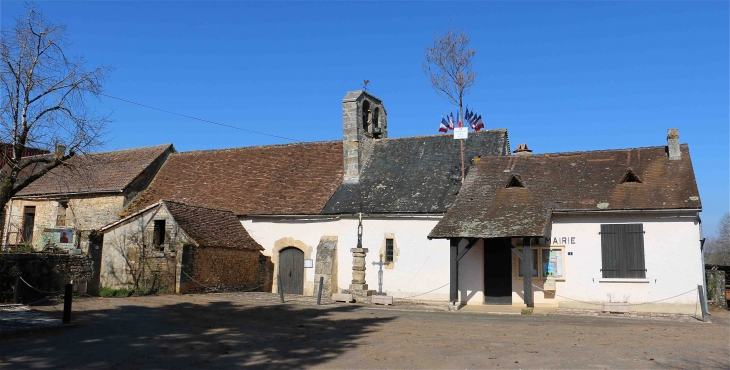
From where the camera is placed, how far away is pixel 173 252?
19.6 m

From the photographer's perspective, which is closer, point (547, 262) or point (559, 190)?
point (547, 262)

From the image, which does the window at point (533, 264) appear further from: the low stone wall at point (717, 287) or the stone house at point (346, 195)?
the low stone wall at point (717, 287)

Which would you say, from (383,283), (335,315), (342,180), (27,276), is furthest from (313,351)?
(342,180)

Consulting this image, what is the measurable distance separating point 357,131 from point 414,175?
317 cm

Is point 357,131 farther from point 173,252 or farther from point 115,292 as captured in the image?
point 115,292

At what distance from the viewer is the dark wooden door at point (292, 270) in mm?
22709

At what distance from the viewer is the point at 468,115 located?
26094mm

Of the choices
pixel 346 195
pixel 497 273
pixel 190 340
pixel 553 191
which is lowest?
pixel 190 340

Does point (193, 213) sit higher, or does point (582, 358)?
point (193, 213)

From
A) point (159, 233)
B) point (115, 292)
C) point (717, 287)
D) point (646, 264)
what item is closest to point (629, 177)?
point (646, 264)

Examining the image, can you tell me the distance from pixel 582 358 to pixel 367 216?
41.9ft

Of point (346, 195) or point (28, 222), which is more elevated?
point (346, 195)

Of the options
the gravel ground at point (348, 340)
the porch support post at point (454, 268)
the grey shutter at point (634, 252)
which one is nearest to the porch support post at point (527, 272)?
the gravel ground at point (348, 340)

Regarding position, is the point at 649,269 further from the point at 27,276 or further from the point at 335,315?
the point at 27,276
